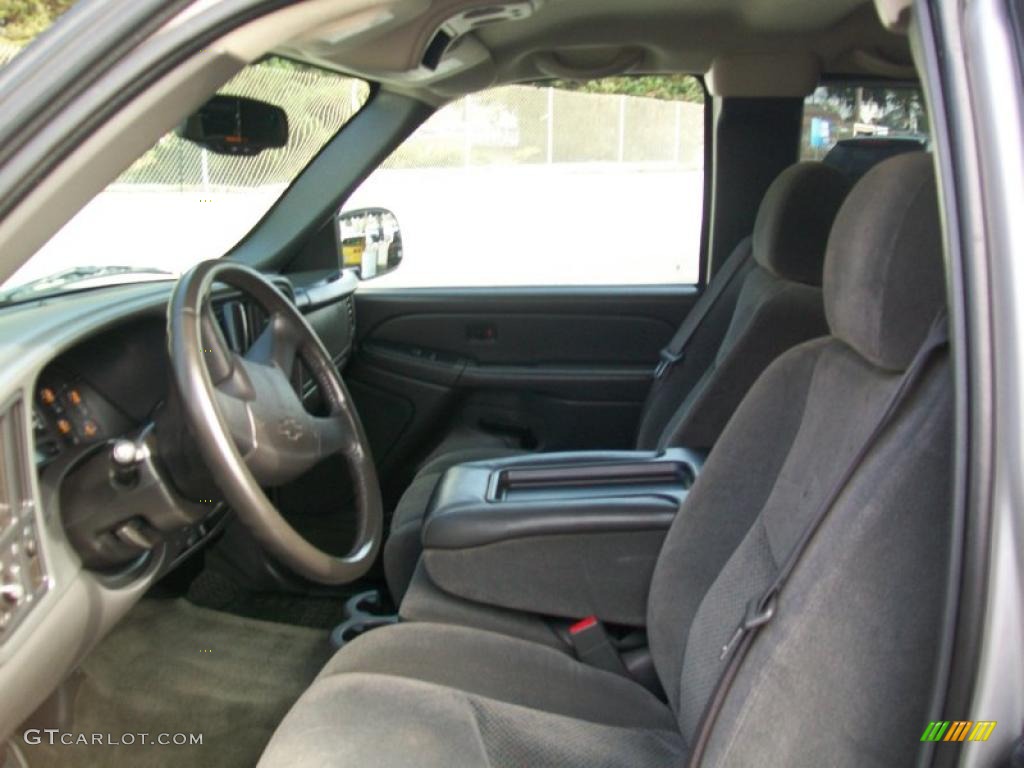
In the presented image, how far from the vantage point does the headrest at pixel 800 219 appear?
7.31 feet

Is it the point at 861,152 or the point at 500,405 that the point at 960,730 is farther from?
the point at 500,405

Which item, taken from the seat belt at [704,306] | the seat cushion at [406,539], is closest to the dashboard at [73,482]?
the seat cushion at [406,539]

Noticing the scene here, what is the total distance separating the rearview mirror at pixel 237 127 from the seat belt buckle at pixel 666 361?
1230 mm

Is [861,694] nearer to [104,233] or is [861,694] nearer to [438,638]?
[438,638]

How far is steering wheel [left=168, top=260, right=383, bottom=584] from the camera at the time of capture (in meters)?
1.33

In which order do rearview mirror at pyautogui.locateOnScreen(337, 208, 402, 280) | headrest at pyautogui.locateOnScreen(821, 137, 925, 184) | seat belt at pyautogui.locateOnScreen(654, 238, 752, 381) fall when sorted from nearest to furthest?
headrest at pyautogui.locateOnScreen(821, 137, 925, 184) < seat belt at pyautogui.locateOnScreen(654, 238, 752, 381) < rearview mirror at pyautogui.locateOnScreen(337, 208, 402, 280)

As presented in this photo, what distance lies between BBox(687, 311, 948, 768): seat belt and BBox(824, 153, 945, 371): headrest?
1.6 inches

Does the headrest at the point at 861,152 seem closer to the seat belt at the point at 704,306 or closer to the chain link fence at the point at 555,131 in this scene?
the seat belt at the point at 704,306

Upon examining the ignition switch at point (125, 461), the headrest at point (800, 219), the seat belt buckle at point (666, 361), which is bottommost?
the seat belt buckle at point (666, 361)

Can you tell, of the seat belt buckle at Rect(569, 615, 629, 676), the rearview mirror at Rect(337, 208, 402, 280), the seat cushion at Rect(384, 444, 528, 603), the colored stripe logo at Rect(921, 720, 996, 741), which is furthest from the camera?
the rearview mirror at Rect(337, 208, 402, 280)

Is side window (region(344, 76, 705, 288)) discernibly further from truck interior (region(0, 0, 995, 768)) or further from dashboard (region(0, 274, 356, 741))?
dashboard (region(0, 274, 356, 741))

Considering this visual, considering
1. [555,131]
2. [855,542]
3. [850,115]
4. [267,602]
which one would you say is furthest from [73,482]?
[850,115]

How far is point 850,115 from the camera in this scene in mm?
3031

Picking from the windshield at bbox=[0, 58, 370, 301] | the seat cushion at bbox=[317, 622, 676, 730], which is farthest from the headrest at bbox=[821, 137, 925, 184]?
the seat cushion at bbox=[317, 622, 676, 730]
